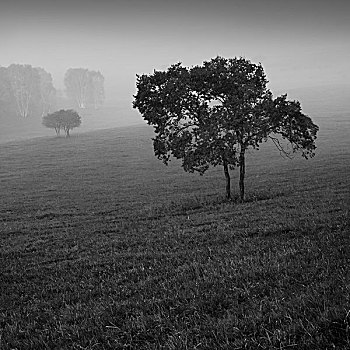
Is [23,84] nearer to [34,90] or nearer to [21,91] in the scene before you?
[21,91]

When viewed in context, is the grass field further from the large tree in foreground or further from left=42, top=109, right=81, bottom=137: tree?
left=42, top=109, right=81, bottom=137: tree

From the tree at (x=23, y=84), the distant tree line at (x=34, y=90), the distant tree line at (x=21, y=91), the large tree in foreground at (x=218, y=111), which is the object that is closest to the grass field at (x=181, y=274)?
the large tree in foreground at (x=218, y=111)

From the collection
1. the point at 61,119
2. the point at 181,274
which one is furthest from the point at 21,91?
the point at 181,274

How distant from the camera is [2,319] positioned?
815cm

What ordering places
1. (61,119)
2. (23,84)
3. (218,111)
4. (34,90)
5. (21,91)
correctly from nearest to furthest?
(218,111), (61,119), (23,84), (21,91), (34,90)

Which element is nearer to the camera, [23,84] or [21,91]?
[23,84]

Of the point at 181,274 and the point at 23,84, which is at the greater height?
the point at 23,84

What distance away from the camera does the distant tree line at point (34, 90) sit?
137 meters

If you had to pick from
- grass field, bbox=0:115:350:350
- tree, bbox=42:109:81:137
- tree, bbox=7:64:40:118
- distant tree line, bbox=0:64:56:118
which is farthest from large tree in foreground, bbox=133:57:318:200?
distant tree line, bbox=0:64:56:118

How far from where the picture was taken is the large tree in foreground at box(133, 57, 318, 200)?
2370cm

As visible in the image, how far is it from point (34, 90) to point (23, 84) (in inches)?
238

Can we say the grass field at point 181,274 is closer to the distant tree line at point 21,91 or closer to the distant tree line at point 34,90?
the distant tree line at point 21,91

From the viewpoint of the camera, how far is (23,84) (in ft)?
445

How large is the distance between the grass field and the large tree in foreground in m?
3.86
